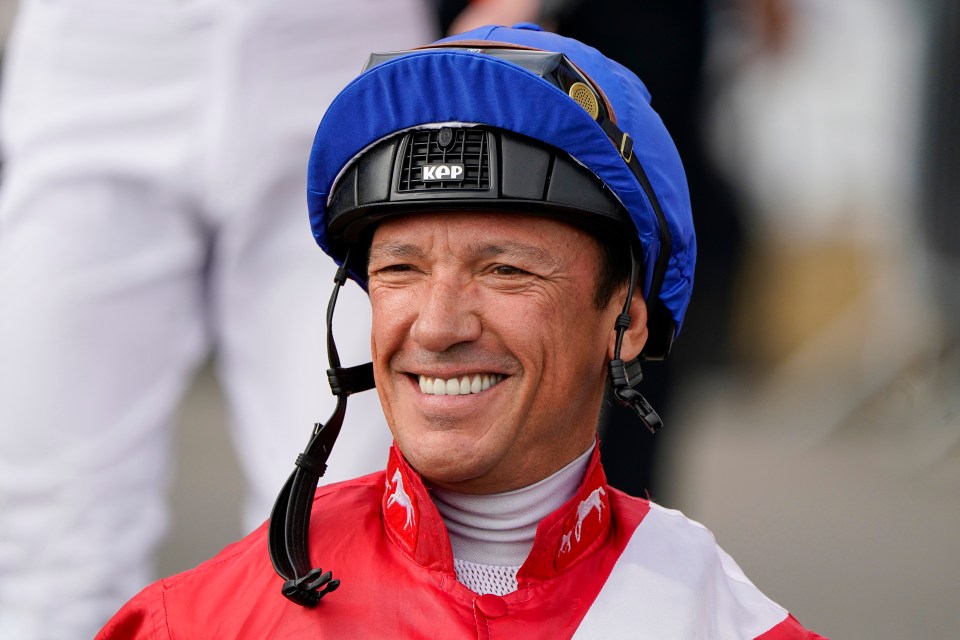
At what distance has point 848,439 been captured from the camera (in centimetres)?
367

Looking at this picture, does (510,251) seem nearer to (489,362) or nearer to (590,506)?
(489,362)

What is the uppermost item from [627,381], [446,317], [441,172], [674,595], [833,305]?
[441,172]

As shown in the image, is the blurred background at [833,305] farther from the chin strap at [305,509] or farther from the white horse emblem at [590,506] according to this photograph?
the white horse emblem at [590,506]

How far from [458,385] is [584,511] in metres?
0.30

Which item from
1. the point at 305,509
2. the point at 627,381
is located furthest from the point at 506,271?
the point at 305,509

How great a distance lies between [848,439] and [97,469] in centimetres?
228

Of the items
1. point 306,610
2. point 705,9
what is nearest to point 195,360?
point 306,610

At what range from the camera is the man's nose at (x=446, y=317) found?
156 cm

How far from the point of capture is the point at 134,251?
2.59 m

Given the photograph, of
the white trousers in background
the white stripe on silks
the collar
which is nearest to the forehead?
the collar

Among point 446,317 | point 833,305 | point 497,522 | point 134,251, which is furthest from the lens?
point 833,305

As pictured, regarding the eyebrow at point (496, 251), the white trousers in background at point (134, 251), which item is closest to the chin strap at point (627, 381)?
the eyebrow at point (496, 251)

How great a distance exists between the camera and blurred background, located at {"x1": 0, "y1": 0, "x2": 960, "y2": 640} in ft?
10.5

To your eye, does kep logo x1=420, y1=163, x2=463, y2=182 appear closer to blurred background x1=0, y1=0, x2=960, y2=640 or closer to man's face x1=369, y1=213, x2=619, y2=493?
man's face x1=369, y1=213, x2=619, y2=493
